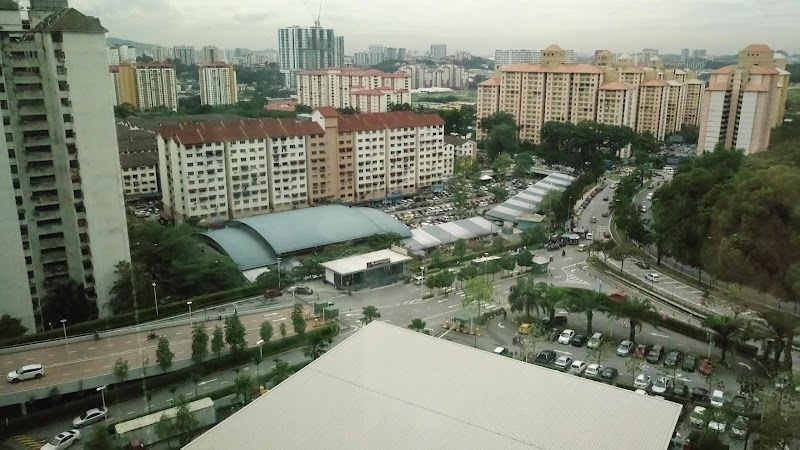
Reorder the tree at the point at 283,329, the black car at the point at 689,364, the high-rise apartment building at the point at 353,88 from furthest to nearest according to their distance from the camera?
the high-rise apartment building at the point at 353,88 → the tree at the point at 283,329 → the black car at the point at 689,364

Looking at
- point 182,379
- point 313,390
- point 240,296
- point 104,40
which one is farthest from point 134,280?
point 313,390

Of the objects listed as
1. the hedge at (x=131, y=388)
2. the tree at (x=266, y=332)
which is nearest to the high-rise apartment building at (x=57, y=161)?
the hedge at (x=131, y=388)

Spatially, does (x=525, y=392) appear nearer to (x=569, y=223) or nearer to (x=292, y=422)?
(x=292, y=422)

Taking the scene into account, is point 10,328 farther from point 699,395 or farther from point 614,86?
point 614,86

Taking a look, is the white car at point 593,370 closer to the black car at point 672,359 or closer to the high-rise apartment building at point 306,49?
the black car at point 672,359

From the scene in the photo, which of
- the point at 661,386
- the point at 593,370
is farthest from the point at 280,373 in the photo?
the point at 661,386

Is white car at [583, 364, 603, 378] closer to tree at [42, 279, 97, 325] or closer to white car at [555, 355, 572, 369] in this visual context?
white car at [555, 355, 572, 369]

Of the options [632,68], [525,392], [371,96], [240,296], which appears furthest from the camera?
Answer: [632,68]
